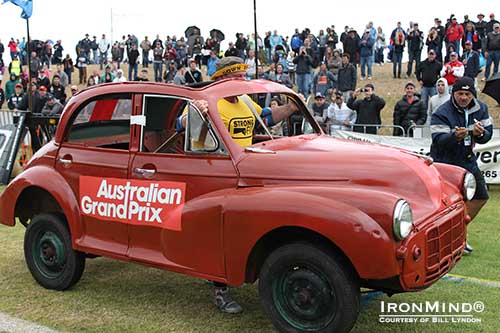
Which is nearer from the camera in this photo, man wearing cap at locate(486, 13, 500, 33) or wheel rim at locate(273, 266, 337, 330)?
wheel rim at locate(273, 266, 337, 330)

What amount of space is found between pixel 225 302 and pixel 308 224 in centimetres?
137

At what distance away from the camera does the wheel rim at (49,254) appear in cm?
562

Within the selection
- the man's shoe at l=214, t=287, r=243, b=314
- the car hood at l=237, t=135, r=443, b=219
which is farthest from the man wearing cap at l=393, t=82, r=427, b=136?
the man's shoe at l=214, t=287, r=243, b=314

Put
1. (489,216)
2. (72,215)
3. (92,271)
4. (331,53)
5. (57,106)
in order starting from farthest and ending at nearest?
1. (331,53)
2. (57,106)
3. (489,216)
4. (92,271)
5. (72,215)

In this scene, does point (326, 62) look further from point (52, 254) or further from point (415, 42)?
point (52, 254)

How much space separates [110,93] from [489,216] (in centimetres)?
567

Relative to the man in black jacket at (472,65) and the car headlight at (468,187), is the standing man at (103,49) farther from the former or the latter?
the car headlight at (468,187)

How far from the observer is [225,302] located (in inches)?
199

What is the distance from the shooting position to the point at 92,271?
6.32 metres

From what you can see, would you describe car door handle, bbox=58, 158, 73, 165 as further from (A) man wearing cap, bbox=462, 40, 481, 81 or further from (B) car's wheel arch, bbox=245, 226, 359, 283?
(A) man wearing cap, bbox=462, 40, 481, 81

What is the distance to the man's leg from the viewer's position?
5.02 meters

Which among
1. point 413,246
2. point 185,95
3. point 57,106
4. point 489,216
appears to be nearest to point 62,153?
point 185,95

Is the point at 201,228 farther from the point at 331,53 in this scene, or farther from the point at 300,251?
the point at 331,53

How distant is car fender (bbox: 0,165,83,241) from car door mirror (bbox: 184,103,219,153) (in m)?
1.26
